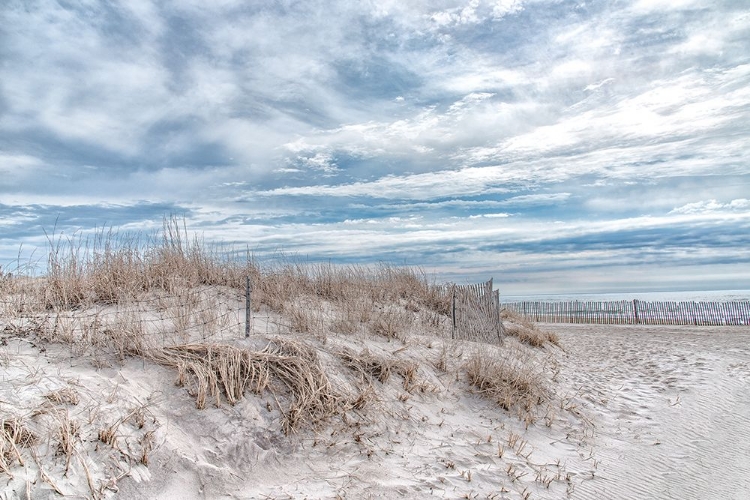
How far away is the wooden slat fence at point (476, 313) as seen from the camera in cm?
1191

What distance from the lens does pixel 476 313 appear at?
40.9 ft

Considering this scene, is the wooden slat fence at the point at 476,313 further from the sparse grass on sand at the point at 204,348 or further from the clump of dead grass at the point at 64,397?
the clump of dead grass at the point at 64,397

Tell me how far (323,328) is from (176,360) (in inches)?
100

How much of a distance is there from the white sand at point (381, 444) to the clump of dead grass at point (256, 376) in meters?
0.16

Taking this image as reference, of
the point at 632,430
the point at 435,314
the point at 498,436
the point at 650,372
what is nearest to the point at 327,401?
the point at 498,436

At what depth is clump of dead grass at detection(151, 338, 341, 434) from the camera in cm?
553

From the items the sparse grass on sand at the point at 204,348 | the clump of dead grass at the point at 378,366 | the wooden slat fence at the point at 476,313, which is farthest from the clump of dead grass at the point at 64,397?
the wooden slat fence at the point at 476,313

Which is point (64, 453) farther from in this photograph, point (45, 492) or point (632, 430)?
point (632, 430)

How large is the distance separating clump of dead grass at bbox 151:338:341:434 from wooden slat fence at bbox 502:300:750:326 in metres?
20.3

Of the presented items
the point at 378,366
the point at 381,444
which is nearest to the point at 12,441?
the point at 381,444

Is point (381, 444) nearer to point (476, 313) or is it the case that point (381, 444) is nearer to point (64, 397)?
point (64, 397)

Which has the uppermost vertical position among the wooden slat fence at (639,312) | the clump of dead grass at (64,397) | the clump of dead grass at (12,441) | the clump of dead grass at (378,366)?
the clump of dead grass at (64,397)

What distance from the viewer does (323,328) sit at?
791cm

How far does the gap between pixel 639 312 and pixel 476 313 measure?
20.9 metres
